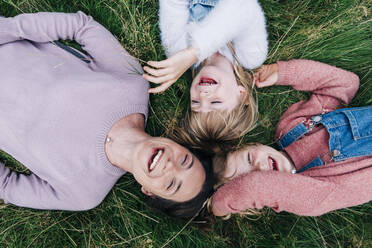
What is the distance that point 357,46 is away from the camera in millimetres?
2701

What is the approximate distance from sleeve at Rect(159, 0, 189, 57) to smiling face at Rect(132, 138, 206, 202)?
0.93m

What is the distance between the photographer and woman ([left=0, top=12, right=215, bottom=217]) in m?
2.25

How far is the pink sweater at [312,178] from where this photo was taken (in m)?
2.22

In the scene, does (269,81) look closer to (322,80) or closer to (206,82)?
(322,80)

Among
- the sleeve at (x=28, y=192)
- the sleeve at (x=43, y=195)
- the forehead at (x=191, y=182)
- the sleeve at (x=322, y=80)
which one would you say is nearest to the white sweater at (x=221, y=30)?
the sleeve at (x=322, y=80)

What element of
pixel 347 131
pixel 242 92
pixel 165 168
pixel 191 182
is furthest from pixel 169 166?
pixel 347 131

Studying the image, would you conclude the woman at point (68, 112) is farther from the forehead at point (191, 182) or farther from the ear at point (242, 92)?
the ear at point (242, 92)

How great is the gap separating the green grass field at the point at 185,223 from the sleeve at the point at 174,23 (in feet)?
0.48

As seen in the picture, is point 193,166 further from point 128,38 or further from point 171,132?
point 128,38

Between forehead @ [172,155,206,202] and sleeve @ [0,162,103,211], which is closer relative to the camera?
forehead @ [172,155,206,202]

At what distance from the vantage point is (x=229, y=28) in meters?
2.24

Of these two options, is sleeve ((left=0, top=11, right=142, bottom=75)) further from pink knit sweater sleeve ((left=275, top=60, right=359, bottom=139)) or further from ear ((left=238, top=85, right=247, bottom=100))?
pink knit sweater sleeve ((left=275, top=60, right=359, bottom=139))

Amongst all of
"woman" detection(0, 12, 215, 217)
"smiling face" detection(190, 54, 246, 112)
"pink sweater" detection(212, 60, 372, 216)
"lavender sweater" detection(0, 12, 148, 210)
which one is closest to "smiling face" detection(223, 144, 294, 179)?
"pink sweater" detection(212, 60, 372, 216)

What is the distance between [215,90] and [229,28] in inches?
18.5
